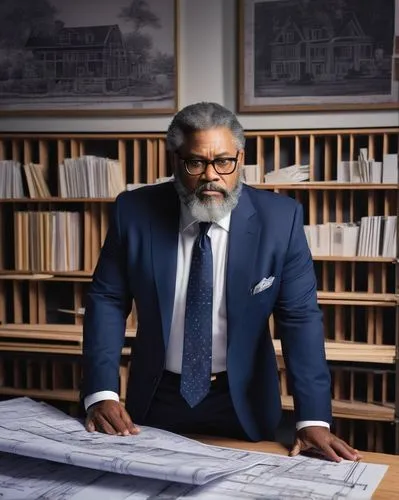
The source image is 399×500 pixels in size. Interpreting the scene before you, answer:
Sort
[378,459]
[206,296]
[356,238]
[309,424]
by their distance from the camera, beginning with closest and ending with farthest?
[378,459] → [309,424] → [206,296] → [356,238]

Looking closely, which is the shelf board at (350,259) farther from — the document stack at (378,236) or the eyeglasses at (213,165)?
the eyeglasses at (213,165)

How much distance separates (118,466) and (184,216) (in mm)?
887

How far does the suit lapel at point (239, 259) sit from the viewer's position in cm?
171

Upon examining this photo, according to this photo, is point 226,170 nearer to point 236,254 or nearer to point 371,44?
point 236,254

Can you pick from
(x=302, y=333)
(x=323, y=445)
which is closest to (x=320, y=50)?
(x=302, y=333)

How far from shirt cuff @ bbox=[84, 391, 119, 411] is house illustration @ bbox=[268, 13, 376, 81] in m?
2.40

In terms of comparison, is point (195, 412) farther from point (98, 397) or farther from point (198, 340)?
point (98, 397)

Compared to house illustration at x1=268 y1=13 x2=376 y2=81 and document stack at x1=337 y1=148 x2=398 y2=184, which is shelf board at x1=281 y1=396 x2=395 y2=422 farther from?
house illustration at x1=268 y1=13 x2=376 y2=81

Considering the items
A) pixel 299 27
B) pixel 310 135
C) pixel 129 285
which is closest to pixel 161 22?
pixel 299 27

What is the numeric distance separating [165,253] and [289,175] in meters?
1.79

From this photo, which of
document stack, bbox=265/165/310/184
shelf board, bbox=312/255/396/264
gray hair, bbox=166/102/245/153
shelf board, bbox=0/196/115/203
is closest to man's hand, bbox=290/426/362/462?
gray hair, bbox=166/102/245/153

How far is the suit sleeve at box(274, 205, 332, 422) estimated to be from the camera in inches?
60.4

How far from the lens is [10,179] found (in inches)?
145

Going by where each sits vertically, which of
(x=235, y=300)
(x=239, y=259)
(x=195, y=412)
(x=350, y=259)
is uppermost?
(x=239, y=259)
